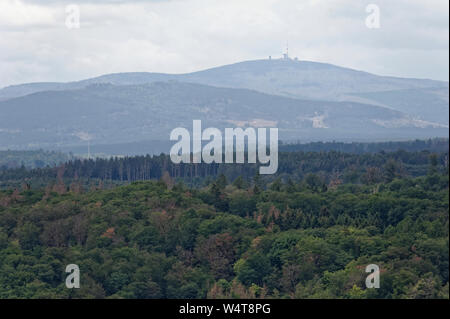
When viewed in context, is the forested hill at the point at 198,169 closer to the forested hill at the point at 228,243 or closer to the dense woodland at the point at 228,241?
the dense woodland at the point at 228,241

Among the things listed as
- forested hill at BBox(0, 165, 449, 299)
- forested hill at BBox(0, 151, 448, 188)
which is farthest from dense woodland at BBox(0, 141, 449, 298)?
forested hill at BBox(0, 151, 448, 188)

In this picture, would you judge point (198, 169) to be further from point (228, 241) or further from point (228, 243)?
point (228, 243)

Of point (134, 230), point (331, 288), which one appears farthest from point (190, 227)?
point (331, 288)

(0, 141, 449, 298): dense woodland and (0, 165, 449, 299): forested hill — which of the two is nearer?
(0, 165, 449, 299): forested hill

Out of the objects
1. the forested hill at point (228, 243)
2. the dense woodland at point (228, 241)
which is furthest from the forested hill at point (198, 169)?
the forested hill at point (228, 243)

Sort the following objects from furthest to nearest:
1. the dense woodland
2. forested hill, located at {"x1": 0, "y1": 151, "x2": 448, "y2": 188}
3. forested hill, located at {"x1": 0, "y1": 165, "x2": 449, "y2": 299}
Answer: forested hill, located at {"x1": 0, "y1": 151, "x2": 448, "y2": 188} → the dense woodland → forested hill, located at {"x1": 0, "y1": 165, "x2": 449, "y2": 299}

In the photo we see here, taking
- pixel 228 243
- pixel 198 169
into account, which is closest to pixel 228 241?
pixel 228 243

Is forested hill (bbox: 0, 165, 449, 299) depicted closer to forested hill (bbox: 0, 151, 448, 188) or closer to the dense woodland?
the dense woodland

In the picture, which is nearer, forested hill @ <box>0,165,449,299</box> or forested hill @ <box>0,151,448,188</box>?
forested hill @ <box>0,165,449,299</box>

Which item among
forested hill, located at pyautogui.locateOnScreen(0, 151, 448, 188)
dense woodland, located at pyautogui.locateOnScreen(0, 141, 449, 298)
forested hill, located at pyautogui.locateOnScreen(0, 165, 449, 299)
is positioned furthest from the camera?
forested hill, located at pyautogui.locateOnScreen(0, 151, 448, 188)
